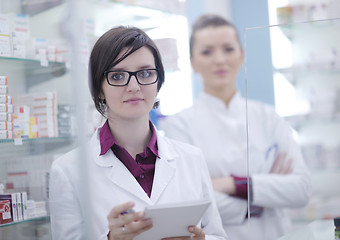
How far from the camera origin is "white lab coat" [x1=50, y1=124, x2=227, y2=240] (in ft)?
4.72

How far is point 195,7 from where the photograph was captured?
405 cm

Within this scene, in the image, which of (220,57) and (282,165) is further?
(220,57)

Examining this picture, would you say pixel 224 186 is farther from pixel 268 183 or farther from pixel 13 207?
pixel 13 207

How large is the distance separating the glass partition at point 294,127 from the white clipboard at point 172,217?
486mm

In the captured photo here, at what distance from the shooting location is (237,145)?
2.73 m

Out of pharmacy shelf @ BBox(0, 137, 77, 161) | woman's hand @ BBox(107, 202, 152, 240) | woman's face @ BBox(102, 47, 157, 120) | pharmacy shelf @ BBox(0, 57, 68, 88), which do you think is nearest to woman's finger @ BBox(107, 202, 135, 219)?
woman's hand @ BBox(107, 202, 152, 240)

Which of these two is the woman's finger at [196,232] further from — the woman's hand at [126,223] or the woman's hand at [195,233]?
the woman's hand at [126,223]

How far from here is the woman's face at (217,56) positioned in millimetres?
2795

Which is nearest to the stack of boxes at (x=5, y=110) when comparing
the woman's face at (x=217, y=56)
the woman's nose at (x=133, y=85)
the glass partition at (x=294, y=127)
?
the woman's nose at (x=133, y=85)

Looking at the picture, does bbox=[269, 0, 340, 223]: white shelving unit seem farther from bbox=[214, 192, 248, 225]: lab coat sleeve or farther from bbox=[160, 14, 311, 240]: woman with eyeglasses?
bbox=[214, 192, 248, 225]: lab coat sleeve

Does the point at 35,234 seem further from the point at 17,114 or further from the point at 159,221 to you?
the point at 159,221

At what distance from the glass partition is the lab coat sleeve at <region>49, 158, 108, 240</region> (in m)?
0.70

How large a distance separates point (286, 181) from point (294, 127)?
0.80 feet

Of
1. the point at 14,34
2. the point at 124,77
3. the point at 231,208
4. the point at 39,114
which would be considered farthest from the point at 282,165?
the point at 14,34
